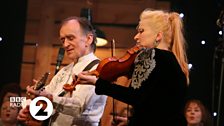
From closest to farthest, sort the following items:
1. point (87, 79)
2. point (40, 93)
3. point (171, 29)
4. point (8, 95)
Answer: point (87, 79) < point (171, 29) < point (40, 93) < point (8, 95)

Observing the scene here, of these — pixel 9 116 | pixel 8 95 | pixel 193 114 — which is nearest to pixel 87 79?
pixel 9 116

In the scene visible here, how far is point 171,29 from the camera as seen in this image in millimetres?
2584

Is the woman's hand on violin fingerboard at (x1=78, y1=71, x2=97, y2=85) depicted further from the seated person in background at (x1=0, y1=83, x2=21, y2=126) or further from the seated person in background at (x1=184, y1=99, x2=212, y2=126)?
the seated person in background at (x1=184, y1=99, x2=212, y2=126)

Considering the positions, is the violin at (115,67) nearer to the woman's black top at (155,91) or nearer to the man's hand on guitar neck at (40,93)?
the woman's black top at (155,91)

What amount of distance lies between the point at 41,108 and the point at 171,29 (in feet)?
2.66

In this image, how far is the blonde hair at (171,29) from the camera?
2547 millimetres

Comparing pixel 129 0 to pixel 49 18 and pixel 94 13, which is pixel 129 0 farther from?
pixel 49 18

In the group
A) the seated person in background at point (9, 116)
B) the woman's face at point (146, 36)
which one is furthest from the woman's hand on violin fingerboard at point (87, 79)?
the seated person in background at point (9, 116)

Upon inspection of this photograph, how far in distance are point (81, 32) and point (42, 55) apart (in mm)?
2481

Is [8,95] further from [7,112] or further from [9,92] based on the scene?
[7,112]

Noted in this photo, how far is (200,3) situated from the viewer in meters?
5.00

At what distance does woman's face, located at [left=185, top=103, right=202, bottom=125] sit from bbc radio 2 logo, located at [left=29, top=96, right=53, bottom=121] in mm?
1731

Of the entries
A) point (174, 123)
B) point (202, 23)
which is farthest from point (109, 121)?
point (202, 23)

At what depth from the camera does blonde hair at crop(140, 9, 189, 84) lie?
2.55 m
